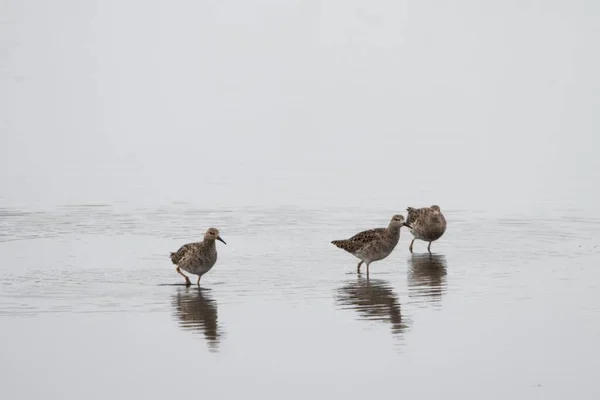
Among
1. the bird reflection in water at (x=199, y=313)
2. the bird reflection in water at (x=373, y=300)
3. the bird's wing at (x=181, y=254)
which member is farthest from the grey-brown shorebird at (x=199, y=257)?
the bird reflection in water at (x=373, y=300)

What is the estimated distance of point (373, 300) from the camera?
2317cm

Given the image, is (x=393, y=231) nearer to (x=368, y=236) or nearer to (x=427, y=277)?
(x=368, y=236)

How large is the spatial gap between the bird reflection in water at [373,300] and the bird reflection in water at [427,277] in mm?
498

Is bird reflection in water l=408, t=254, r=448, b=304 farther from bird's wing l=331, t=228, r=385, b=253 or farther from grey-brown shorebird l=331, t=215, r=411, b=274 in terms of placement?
bird's wing l=331, t=228, r=385, b=253

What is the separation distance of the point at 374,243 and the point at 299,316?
5.41 meters

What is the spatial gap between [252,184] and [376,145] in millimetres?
19111

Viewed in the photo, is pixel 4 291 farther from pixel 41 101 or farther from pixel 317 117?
pixel 41 101

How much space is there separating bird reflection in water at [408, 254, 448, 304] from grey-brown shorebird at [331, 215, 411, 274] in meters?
0.77

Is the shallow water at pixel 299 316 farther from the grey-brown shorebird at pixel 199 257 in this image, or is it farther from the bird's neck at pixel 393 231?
the bird's neck at pixel 393 231

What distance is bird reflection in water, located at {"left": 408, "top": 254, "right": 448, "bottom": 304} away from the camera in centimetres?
2356

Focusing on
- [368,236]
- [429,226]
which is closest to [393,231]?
[368,236]

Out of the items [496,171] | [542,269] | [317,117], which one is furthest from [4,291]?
[317,117]

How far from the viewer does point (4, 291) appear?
24406mm

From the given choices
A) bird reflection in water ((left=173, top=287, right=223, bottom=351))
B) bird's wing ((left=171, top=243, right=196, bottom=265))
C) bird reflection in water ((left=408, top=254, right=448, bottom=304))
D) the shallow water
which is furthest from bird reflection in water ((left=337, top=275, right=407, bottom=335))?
bird's wing ((left=171, top=243, right=196, bottom=265))
